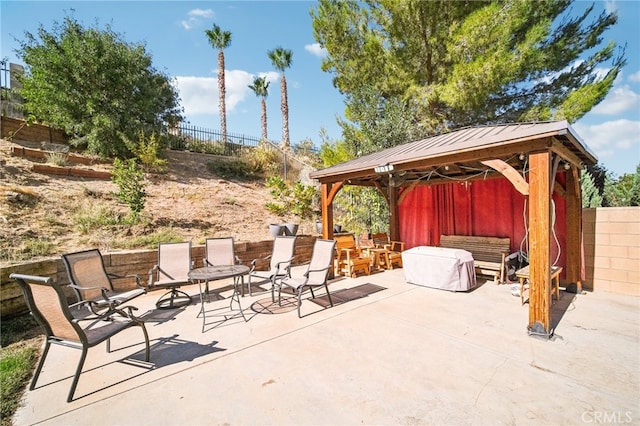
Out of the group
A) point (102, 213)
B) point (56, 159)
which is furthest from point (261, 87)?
point (102, 213)

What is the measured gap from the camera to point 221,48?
701 inches

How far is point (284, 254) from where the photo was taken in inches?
214

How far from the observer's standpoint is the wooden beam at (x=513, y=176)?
3666 mm

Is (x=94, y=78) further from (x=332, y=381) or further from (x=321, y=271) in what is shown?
(x=332, y=381)

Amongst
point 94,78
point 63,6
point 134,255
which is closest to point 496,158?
point 134,255

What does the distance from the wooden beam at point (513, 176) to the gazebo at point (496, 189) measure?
0.01 meters

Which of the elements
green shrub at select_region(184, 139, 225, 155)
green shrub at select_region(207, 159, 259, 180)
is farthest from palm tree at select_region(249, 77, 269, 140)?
green shrub at select_region(207, 159, 259, 180)

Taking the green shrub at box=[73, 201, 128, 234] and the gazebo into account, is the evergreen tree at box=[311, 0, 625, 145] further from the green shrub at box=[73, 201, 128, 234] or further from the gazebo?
the green shrub at box=[73, 201, 128, 234]

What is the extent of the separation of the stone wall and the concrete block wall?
19.2 ft

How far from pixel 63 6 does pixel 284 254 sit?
11408 millimetres

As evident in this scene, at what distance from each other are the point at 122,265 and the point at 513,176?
631 centimetres

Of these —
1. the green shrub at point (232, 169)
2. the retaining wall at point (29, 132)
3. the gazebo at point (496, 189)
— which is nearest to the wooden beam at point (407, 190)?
the gazebo at point (496, 189)

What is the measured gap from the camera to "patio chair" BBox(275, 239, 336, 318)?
14.2 ft

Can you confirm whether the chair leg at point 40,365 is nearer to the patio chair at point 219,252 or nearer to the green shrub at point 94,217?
the patio chair at point 219,252
